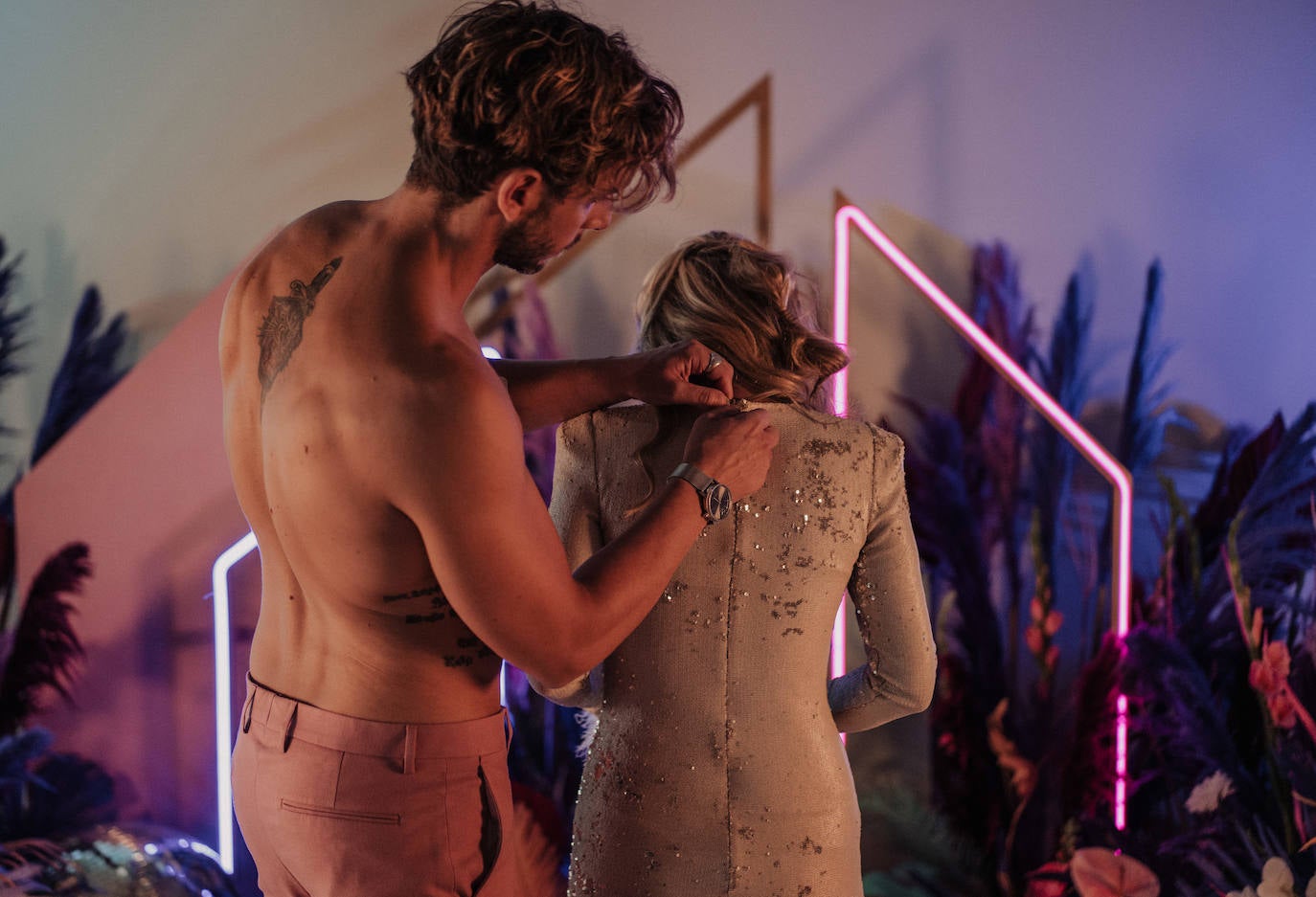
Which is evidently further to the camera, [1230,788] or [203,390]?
[203,390]

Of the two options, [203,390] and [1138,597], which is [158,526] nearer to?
[203,390]

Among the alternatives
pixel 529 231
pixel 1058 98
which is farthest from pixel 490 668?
pixel 1058 98

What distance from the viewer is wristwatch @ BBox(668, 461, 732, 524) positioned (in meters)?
1.27

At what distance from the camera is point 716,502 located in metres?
1.28

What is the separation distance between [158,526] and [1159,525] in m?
2.97

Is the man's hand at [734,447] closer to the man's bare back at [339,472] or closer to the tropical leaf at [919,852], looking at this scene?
the man's bare back at [339,472]

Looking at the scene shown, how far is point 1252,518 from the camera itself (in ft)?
9.15

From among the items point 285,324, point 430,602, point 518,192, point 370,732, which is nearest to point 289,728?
point 370,732

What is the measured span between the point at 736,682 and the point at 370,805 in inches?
19.6

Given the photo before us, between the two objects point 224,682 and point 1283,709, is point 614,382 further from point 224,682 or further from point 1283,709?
point 1283,709

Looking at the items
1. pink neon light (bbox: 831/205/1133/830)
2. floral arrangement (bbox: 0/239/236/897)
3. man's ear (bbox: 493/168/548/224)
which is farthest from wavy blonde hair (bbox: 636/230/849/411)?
floral arrangement (bbox: 0/239/236/897)

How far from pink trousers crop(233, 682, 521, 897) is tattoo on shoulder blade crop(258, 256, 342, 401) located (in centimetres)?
39

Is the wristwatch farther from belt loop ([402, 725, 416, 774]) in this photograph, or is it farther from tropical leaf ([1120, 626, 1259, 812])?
tropical leaf ([1120, 626, 1259, 812])

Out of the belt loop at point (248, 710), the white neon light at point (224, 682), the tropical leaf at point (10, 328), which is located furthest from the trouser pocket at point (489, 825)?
the tropical leaf at point (10, 328)
